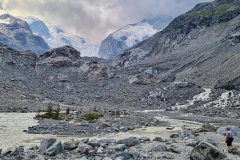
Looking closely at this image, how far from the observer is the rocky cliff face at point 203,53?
8065 centimetres

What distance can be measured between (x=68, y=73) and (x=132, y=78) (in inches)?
885

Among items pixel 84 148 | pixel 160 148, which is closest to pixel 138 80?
pixel 160 148

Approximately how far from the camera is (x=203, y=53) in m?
114

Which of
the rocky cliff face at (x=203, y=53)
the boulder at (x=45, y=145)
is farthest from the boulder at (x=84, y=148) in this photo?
the rocky cliff face at (x=203, y=53)

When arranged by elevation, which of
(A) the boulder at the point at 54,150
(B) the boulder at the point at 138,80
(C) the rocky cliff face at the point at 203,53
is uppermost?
(C) the rocky cliff face at the point at 203,53

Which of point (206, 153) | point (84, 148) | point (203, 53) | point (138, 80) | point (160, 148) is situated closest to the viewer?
point (206, 153)

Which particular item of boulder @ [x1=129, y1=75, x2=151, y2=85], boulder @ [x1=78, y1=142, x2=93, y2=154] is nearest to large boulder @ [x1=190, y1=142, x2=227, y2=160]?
boulder @ [x1=78, y1=142, x2=93, y2=154]

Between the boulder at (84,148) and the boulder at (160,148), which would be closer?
the boulder at (84,148)

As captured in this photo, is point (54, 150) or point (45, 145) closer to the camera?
point (54, 150)

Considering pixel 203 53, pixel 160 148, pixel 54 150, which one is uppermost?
pixel 203 53

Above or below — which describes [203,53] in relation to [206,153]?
above

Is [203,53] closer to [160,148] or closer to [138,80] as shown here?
[138,80]

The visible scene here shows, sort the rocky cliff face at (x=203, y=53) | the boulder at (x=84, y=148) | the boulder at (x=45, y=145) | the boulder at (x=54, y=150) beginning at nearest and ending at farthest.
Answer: the boulder at (x=54, y=150) → the boulder at (x=84, y=148) → the boulder at (x=45, y=145) → the rocky cliff face at (x=203, y=53)

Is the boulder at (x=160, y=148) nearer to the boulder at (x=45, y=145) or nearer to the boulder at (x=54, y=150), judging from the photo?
the boulder at (x=54, y=150)
